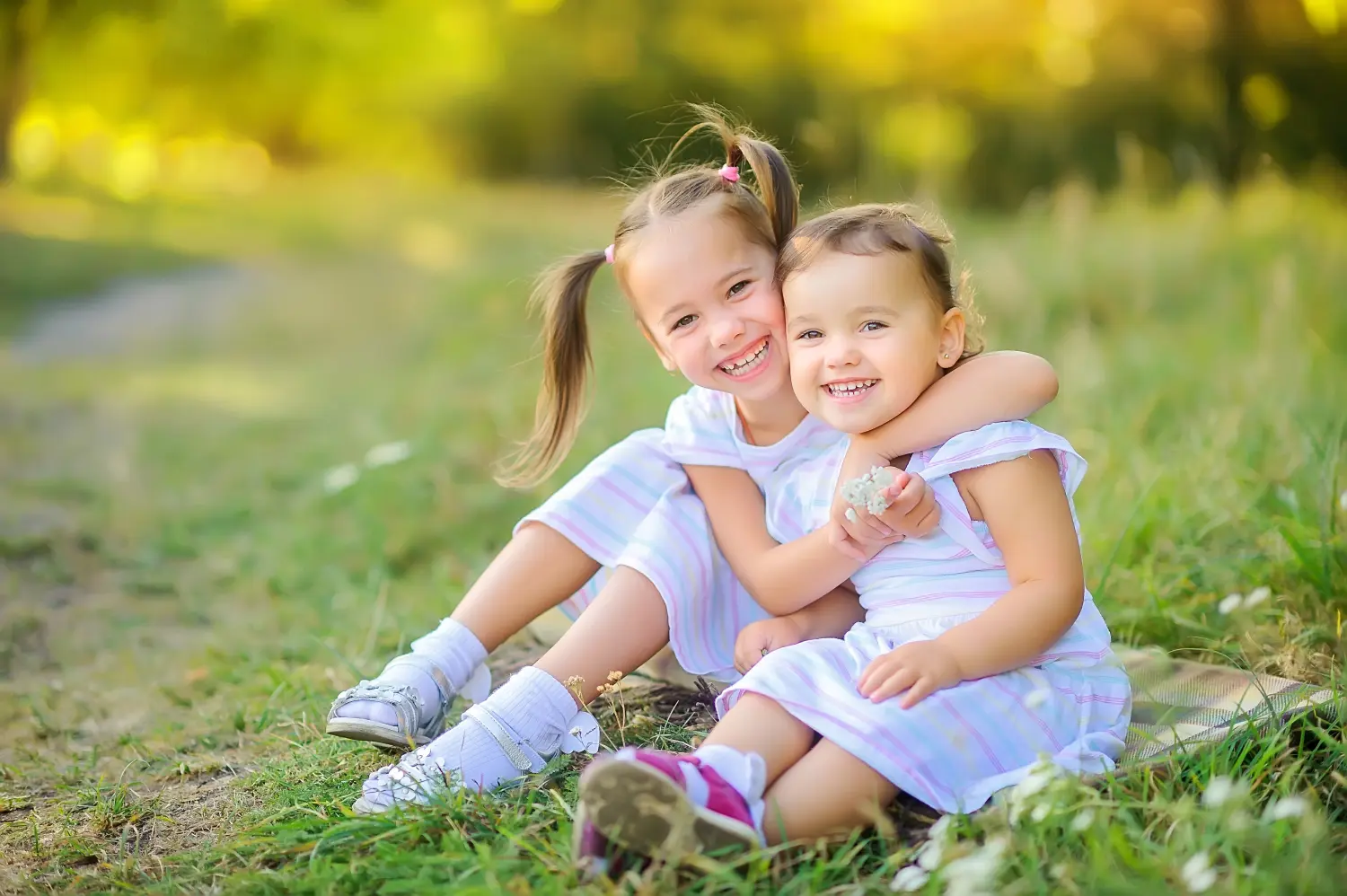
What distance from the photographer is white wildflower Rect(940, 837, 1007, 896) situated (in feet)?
4.51

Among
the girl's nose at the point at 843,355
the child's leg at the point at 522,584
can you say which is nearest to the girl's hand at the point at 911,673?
the girl's nose at the point at 843,355

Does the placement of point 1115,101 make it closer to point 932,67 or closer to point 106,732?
point 932,67

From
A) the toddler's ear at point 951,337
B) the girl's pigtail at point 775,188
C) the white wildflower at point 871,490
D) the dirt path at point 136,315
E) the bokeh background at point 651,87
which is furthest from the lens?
the bokeh background at point 651,87

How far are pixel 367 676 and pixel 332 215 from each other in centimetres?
883

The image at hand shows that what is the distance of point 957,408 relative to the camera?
1838mm

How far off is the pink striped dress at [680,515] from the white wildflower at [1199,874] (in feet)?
3.10

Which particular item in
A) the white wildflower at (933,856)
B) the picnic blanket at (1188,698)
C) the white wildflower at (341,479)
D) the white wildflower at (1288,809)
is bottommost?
the white wildflower at (341,479)

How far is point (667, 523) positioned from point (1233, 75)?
8187 mm

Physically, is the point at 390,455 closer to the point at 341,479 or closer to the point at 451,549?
the point at 341,479

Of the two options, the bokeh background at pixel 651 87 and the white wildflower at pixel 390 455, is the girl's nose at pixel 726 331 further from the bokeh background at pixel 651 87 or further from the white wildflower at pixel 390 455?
the bokeh background at pixel 651 87

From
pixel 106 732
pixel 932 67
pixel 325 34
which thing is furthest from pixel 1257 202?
pixel 325 34

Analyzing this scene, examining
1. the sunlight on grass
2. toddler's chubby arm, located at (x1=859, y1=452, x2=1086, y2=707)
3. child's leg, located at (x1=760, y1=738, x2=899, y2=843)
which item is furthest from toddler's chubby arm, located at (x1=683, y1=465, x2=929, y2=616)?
the sunlight on grass

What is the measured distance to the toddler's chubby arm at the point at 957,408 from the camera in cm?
183

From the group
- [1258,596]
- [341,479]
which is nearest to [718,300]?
[1258,596]
